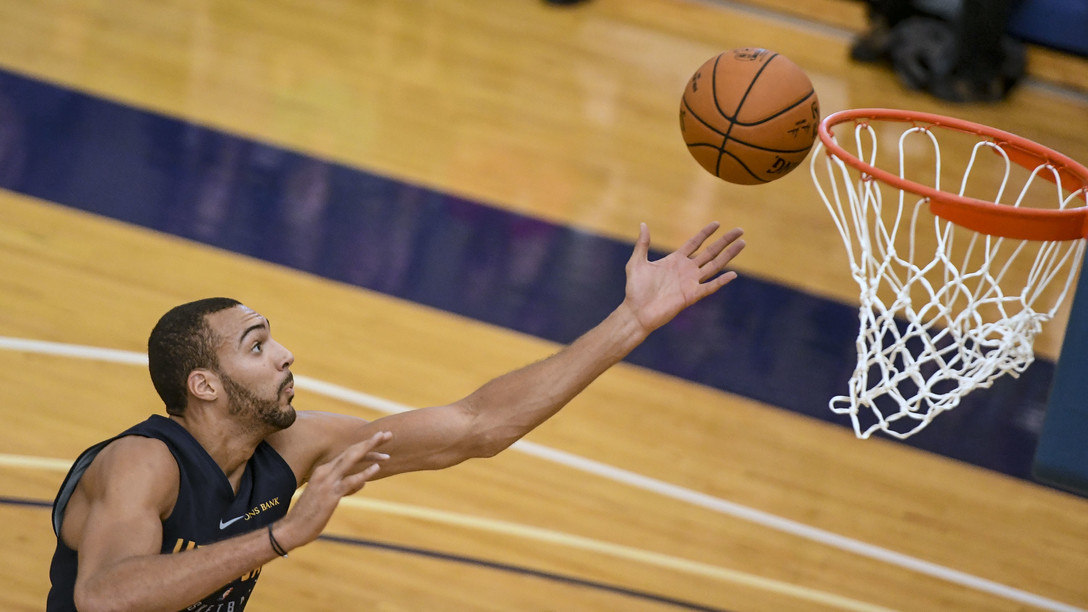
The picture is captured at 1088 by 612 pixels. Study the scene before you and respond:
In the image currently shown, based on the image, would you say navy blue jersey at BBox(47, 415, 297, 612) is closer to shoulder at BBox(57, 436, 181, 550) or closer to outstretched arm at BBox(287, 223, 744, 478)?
shoulder at BBox(57, 436, 181, 550)

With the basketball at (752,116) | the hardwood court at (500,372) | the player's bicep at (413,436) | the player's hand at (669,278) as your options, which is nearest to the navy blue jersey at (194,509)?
the player's bicep at (413,436)

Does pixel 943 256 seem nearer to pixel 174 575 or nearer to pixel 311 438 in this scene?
pixel 311 438

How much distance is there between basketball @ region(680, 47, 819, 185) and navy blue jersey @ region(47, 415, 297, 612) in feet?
5.34

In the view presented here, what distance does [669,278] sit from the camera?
3.00 metres

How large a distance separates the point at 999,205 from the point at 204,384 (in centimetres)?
208

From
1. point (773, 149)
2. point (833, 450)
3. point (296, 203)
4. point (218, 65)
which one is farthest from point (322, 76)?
point (773, 149)

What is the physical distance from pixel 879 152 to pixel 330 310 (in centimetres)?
365

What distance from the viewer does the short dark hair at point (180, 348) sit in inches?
110

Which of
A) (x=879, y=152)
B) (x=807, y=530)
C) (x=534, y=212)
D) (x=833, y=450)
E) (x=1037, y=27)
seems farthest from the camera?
(x=1037, y=27)

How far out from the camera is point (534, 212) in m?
6.59

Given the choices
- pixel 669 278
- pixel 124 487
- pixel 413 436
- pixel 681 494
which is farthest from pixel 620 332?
pixel 681 494

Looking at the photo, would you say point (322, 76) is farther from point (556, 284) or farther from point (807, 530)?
point (807, 530)

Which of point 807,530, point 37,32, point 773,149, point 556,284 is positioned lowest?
point 807,530

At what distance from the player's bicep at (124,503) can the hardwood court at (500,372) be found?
4.86 feet
